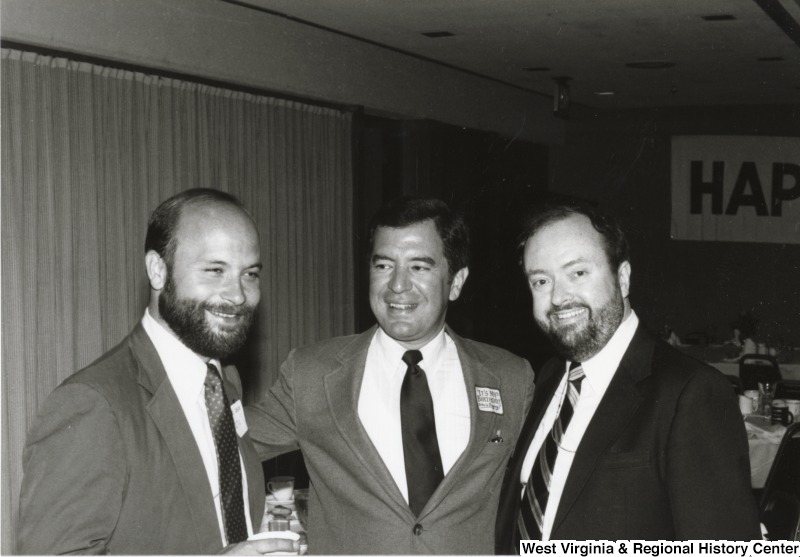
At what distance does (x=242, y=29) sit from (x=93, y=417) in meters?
4.22

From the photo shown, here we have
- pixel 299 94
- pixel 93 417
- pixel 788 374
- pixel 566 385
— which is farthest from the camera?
pixel 788 374

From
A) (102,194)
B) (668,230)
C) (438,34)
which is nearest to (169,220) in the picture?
(102,194)

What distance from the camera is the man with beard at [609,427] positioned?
1.82m

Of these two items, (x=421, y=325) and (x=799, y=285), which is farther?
(x=799, y=285)

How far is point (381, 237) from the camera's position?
8.44 ft

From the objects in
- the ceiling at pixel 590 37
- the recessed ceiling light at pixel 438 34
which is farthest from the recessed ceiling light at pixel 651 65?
the recessed ceiling light at pixel 438 34

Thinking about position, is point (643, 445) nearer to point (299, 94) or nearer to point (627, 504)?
point (627, 504)

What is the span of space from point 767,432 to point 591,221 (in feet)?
11.8

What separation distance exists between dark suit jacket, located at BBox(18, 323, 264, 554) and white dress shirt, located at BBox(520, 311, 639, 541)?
78 cm

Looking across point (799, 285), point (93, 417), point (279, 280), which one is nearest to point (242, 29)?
point (279, 280)

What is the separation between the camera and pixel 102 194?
491 cm

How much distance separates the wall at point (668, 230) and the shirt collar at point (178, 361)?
30.5ft

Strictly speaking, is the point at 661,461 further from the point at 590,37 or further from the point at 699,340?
the point at 699,340

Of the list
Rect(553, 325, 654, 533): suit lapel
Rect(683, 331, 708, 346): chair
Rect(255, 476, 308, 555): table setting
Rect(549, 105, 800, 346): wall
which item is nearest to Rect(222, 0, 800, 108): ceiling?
Rect(549, 105, 800, 346): wall
